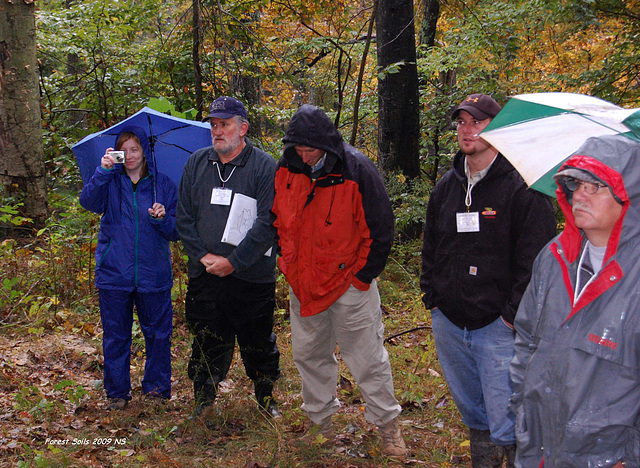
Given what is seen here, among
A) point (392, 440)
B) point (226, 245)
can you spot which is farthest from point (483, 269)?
point (226, 245)

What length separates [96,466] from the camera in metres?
3.68

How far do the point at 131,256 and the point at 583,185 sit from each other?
11.5 feet

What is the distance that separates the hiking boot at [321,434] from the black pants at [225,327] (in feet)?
2.14

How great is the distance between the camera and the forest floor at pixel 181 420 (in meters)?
3.93

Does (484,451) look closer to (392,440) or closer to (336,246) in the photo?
(392,440)

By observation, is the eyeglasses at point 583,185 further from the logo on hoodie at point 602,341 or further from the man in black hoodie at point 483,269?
the man in black hoodie at point 483,269

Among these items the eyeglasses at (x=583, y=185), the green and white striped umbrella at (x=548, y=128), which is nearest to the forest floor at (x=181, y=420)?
the green and white striped umbrella at (x=548, y=128)

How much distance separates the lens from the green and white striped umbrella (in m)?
2.34

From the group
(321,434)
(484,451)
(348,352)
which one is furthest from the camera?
(321,434)

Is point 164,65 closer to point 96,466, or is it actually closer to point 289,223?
point 289,223

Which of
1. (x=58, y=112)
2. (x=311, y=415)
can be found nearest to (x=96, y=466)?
(x=311, y=415)

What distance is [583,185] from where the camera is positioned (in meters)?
2.18

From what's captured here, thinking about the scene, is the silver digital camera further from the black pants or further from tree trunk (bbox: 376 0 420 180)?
tree trunk (bbox: 376 0 420 180)

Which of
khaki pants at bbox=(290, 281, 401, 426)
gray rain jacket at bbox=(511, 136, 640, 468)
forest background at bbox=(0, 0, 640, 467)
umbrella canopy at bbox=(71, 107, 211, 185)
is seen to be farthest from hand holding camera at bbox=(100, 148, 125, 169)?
gray rain jacket at bbox=(511, 136, 640, 468)
